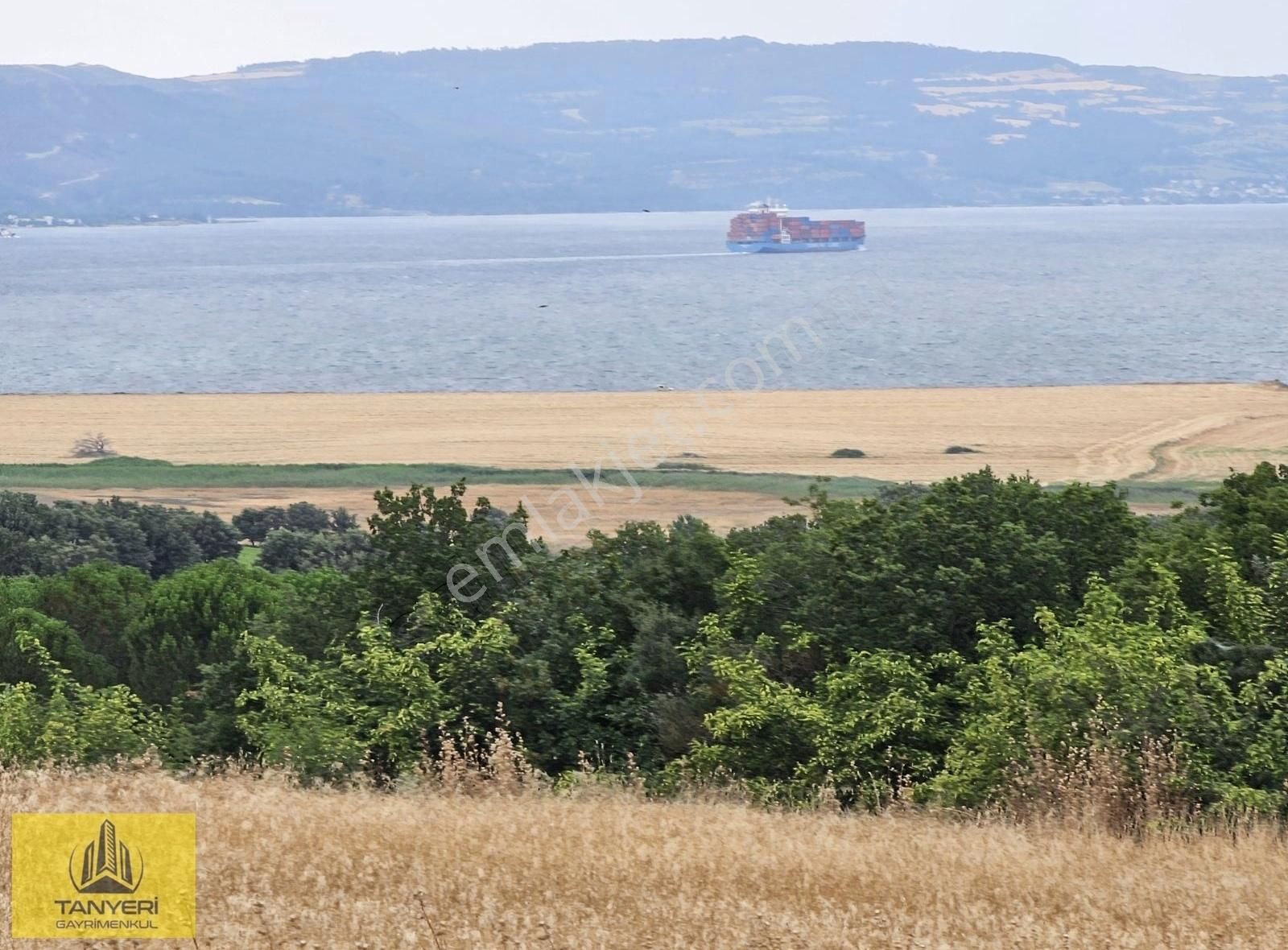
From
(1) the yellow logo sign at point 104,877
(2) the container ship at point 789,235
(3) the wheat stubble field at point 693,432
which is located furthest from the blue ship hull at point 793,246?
(1) the yellow logo sign at point 104,877

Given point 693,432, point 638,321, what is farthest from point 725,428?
point 638,321

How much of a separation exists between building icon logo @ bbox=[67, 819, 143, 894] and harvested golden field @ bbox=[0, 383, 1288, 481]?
121ft

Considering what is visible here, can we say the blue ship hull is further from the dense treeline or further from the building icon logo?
the building icon logo

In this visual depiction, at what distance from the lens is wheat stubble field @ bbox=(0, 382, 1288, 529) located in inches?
1677

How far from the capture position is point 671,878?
6.27 metres

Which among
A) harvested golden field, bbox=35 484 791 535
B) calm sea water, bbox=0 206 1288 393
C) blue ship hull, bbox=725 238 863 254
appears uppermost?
blue ship hull, bbox=725 238 863 254

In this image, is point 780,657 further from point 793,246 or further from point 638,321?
point 793,246

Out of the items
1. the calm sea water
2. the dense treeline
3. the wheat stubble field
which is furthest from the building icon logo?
the calm sea water

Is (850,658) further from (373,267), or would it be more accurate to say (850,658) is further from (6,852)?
(373,267)

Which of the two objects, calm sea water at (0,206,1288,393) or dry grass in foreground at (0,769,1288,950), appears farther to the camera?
calm sea water at (0,206,1288,393)

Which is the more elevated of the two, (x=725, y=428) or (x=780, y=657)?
(x=780, y=657)

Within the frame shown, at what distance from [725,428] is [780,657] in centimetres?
4147

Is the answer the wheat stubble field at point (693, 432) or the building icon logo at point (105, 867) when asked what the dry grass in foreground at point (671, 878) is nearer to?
the building icon logo at point (105, 867)

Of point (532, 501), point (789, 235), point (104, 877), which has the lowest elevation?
point (532, 501)
